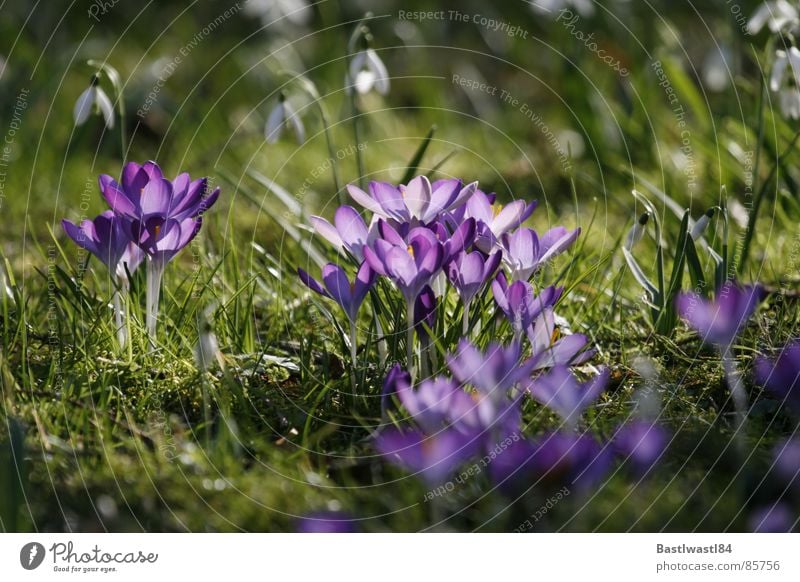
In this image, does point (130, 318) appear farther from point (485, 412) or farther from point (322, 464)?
point (485, 412)

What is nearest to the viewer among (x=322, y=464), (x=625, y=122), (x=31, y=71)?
Answer: (x=322, y=464)

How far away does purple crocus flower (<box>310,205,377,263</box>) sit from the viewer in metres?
1.44

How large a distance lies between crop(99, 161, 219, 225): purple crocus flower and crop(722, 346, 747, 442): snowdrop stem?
902 millimetres

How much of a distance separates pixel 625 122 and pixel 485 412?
183 centimetres

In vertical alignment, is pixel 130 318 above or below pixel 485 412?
above

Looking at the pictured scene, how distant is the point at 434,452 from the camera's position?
128 cm

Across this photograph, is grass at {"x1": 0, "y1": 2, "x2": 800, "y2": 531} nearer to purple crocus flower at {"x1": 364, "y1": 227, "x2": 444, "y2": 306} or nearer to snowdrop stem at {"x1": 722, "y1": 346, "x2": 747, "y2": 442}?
snowdrop stem at {"x1": 722, "y1": 346, "x2": 747, "y2": 442}

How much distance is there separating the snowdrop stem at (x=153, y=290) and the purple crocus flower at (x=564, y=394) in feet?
2.14

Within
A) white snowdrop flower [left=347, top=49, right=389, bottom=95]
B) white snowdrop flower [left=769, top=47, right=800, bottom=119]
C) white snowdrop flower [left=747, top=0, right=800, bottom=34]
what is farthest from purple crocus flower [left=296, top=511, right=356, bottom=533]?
white snowdrop flower [left=747, top=0, right=800, bottom=34]

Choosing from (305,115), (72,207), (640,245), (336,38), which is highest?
(336,38)

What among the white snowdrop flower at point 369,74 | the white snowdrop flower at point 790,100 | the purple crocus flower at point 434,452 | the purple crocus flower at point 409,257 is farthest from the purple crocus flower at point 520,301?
the white snowdrop flower at point 790,100

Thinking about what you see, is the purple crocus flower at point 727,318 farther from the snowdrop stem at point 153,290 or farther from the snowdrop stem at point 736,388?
the snowdrop stem at point 153,290
